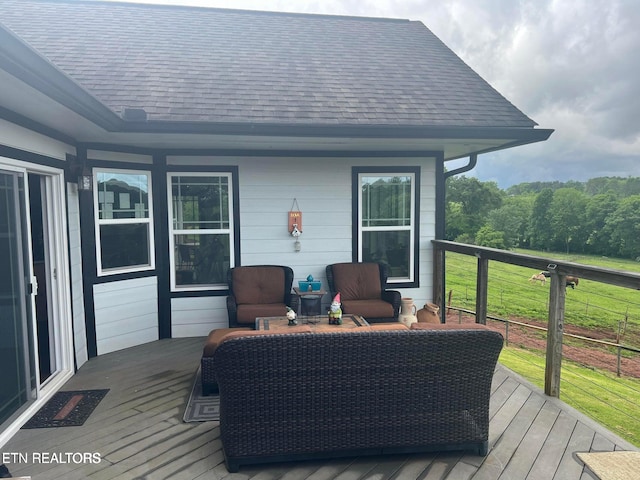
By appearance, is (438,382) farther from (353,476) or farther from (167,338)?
(167,338)

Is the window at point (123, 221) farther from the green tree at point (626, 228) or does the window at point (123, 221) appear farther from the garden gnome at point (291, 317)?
the green tree at point (626, 228)

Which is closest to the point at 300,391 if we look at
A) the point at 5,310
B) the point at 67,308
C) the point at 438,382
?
the point at 438,382

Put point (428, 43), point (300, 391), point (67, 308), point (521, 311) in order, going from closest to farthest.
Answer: point (300, 391) → point (67, 308) → point (428, 43) → point (521, 311)

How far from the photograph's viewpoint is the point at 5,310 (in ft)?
10.1

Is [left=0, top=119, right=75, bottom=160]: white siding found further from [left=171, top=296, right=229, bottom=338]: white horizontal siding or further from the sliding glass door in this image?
[left=171, top=296, right=229, bottom=338]: white horizontal siding

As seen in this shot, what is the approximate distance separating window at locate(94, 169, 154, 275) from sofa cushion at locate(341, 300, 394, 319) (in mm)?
2444

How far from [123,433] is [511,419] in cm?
278

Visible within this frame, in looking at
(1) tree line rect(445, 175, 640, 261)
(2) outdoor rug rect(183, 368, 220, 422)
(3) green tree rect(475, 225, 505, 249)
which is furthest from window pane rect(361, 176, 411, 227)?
(3) green tree rect(475, 225, 505, 249)

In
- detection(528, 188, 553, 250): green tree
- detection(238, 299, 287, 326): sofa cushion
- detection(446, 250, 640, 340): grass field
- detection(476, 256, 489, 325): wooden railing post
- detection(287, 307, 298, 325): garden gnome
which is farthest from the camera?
detection(528, 188, 553, 250): green tree

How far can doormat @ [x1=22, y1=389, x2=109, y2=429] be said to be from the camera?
3184mm

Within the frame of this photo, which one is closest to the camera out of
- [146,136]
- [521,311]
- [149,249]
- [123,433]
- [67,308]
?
[123,433]

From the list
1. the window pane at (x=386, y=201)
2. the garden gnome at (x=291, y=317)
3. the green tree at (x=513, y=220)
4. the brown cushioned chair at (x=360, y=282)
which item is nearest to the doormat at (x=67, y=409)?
the garden gnome at (x=291, y=317)

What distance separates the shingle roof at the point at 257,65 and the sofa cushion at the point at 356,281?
1.86m

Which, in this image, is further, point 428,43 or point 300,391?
point 428,43
